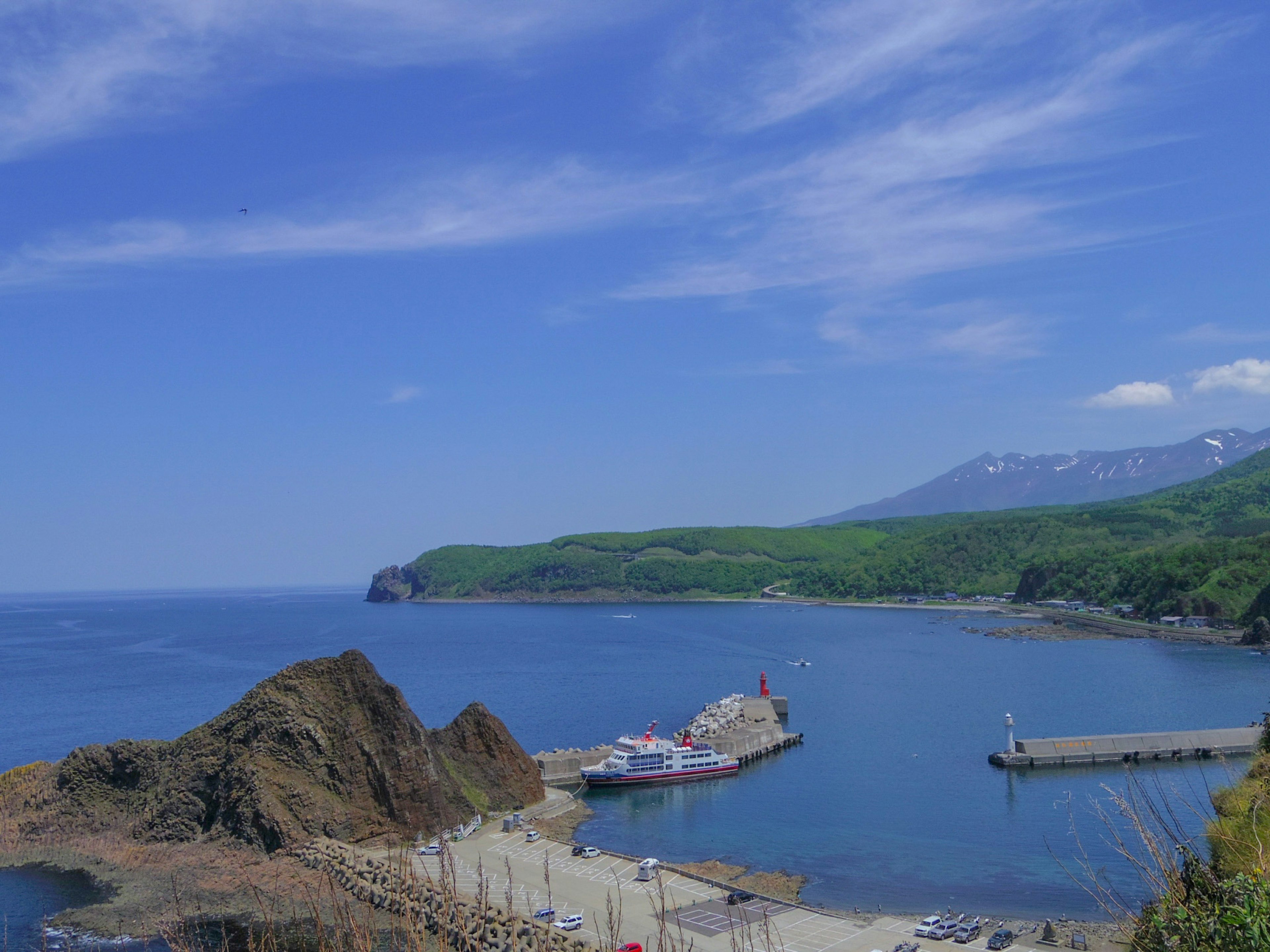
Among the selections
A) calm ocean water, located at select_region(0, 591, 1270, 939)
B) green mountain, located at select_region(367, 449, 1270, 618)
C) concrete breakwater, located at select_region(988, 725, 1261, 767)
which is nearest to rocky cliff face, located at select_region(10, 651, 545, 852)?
calm ocean water, located at select_region(0, 591, 1270, 939)

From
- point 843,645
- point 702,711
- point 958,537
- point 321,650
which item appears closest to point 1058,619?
point 843,645

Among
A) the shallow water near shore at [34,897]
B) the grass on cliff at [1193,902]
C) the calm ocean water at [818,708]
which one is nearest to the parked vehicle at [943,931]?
the calm ocean water at [818,708]

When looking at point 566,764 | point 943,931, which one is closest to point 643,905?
point 943,931

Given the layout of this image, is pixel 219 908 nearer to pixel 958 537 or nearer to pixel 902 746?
pixel 902 746

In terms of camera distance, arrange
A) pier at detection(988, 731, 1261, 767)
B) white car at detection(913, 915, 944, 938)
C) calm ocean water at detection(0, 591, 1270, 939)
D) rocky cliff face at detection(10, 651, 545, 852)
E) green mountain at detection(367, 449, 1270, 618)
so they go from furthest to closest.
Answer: green mountain at detection(367, 449, 1270, 618) → pier at detection(988, 731, 1261, 767) → calm ocean water at detection(0, 591, 1270, 939) → rocky cliff face at detection(10, 651, 545, 852) → white car at detection(913, 915, 944, 938)

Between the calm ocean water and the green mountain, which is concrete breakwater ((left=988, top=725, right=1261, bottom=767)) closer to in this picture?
the calm ocean water

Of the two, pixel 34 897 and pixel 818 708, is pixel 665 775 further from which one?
pixel 34 897
